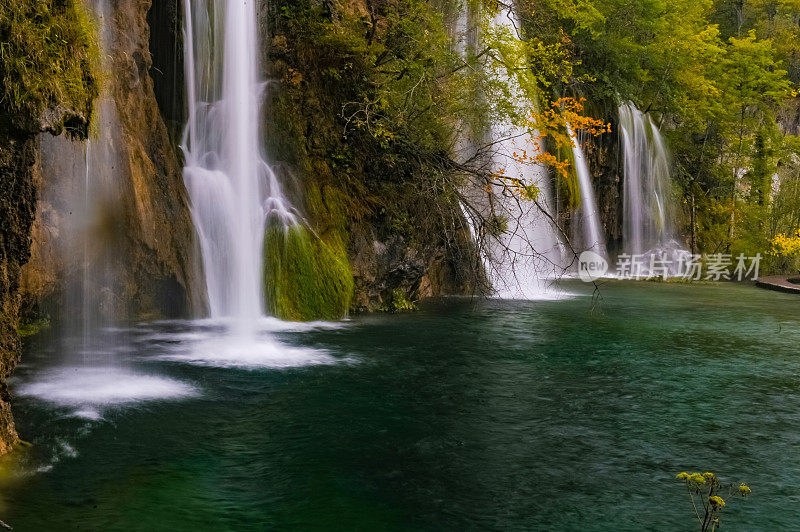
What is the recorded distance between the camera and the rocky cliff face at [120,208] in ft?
38.3

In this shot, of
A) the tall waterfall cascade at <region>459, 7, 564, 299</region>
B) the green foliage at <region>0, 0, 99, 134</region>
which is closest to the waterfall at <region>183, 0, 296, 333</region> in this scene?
the tall waterfall cascade at <region>459, 7, 564, 299</region>

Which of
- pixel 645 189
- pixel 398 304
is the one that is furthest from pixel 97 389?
pixel 645 189

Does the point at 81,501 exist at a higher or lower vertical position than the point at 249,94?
lower

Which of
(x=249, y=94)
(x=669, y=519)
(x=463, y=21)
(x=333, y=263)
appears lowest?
(x=669, y=519)

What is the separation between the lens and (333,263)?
14.5 m

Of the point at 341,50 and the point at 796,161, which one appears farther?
the point at 796,161

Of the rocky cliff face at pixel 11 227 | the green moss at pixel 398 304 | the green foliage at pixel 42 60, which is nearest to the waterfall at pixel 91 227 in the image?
the rocky cliff face at pixel 11 227

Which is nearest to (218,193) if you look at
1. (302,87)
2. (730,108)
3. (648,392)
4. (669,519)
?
(302,87)

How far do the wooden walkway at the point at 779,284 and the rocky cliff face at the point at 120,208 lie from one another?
18.5 metres

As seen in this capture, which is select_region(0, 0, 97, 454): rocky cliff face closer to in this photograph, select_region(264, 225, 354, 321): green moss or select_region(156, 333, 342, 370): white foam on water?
select_region(156, 333, 342, 370): white foam on water

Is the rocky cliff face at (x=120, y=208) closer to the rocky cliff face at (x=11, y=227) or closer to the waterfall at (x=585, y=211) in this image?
the rocky cliff face at (x=11, y=227)

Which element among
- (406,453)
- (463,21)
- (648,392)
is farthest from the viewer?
(463,21)

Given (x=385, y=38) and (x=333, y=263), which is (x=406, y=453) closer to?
(x=333, y=263)

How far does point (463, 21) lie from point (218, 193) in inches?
424
